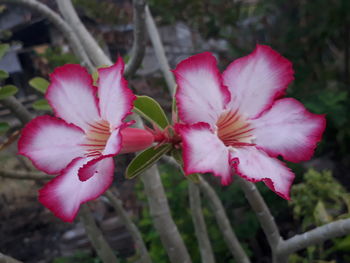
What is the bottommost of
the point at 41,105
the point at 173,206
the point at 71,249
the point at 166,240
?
the point at 71,249

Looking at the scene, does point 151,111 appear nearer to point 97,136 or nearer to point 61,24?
point 97,136

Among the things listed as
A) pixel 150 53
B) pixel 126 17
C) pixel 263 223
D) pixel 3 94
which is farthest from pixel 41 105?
pixel 126 17

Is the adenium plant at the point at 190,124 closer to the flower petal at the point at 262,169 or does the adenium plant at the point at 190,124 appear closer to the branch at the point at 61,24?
the flower petal at the point at 262,169

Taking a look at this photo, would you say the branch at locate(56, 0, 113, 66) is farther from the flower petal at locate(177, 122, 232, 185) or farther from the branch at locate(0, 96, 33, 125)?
the flower petal at locate(177, 122, 232, 185)

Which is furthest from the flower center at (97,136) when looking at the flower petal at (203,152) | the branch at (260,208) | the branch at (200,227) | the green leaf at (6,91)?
the branch at (200,227)

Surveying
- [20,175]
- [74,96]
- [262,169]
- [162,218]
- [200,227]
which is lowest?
[200,227]

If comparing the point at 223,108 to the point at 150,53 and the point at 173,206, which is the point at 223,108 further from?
the point at 150,53

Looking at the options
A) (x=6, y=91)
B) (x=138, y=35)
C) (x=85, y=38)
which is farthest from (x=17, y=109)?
(x=138, y=35)
